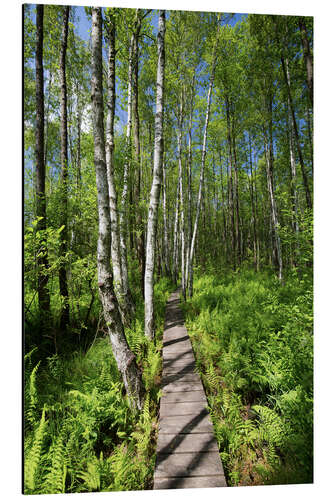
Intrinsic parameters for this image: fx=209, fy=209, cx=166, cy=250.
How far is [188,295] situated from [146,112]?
375 inches

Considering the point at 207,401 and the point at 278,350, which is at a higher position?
the point at 278,350

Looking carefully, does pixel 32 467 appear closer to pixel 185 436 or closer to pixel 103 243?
pixel 185 436

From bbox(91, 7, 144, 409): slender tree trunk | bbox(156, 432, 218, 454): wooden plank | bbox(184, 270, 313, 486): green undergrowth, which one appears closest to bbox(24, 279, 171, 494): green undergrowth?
bbox(156, 432, 218, 454): wooden plank

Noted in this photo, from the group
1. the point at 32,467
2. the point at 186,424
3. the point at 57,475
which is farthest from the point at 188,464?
the point at 32,467

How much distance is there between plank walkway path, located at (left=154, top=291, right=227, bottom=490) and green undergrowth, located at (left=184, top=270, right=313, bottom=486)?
151mm

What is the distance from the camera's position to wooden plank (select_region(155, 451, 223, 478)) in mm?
1825

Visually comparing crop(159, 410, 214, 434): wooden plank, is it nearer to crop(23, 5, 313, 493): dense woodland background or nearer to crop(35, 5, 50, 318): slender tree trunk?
crop(23, 5, 313, 493): dense woodland background

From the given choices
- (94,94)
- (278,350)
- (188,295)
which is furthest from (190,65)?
(278,350)

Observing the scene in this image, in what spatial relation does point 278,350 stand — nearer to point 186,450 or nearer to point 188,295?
point 186,450

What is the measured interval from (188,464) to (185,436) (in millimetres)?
274

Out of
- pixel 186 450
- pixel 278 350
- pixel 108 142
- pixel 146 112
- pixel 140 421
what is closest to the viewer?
pixel 186 450

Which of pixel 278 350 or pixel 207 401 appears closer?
pixel 207 401

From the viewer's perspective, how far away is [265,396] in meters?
2.81

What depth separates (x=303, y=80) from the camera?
433 centimetres
